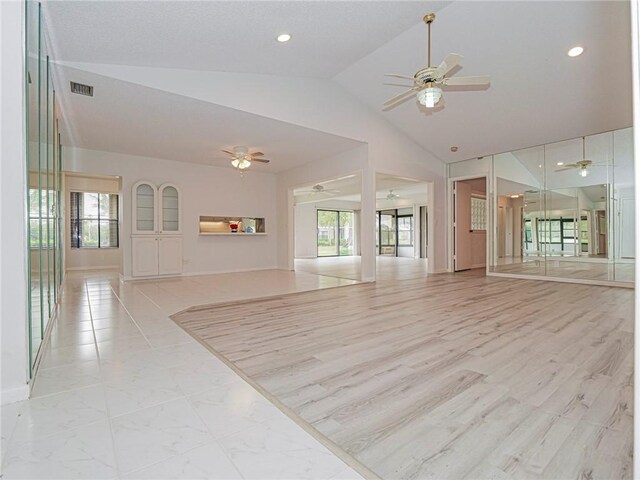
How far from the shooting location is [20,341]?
1792mm

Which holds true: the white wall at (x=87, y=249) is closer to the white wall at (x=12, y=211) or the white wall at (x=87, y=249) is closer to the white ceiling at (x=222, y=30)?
the white ceiling at (x=222, y=30)

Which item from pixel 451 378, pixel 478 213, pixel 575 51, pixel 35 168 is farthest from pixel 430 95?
pixel 478 213

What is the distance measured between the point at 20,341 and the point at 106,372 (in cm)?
56

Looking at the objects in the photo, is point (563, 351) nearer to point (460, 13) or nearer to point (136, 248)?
point (460, 13)

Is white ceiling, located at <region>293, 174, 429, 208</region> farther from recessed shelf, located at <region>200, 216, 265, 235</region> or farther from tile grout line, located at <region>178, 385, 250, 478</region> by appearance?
tile grout line, located at <region>178, 385, 250, 478</region>

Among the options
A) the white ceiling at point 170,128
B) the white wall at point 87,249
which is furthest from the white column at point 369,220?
the white wall at point 87,249

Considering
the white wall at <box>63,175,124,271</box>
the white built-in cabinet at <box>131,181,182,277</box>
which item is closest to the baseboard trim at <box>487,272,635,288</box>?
the white built-in cabinet at <box>131,181,182,277</box>

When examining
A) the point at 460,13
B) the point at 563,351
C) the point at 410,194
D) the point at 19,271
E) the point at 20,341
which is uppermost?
the point at 460,13

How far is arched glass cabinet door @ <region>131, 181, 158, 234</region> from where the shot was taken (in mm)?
6766

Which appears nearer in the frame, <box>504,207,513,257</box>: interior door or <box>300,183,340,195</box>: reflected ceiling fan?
<box>504,207,513,257</box>: interior door

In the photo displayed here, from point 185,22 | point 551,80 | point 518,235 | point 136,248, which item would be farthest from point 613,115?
point 136,248

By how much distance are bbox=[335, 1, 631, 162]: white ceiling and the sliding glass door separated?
7.94m

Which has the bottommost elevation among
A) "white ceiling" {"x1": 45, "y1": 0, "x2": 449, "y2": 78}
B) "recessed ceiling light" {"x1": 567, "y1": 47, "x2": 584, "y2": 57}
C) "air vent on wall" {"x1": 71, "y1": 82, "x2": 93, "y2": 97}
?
"air vent on wall" {"x1": 71, "y1": 82, "x2": 93, "y2": 97}

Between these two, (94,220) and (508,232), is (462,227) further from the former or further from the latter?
(94,220)
